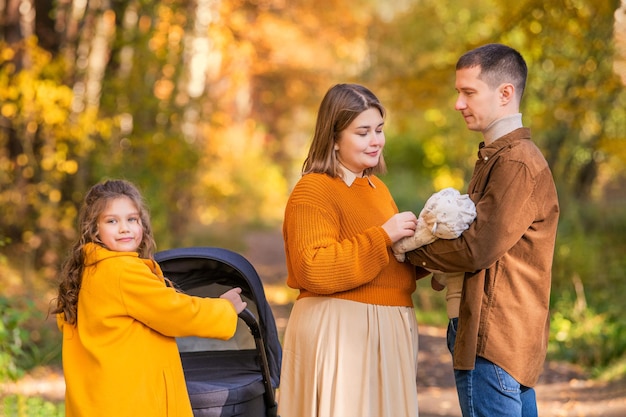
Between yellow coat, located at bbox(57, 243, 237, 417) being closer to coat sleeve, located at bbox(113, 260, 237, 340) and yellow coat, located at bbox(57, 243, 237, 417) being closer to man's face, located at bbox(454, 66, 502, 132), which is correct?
coat sleeve, located at bbox(113, 260, 237, 340)

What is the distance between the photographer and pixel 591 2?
793 cm

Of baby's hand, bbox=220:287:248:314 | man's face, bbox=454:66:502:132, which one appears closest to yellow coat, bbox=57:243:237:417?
baby's hand, bbox=220:287:248:314

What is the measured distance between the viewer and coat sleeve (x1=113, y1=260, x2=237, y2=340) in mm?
3305

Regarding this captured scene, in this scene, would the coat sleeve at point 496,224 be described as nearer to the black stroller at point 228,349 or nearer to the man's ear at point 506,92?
the man's ear at point 506,92

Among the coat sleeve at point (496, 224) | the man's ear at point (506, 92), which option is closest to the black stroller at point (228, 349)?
the coat sleeve at point (496, 224)

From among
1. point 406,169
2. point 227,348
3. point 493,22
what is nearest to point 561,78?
point 493,22

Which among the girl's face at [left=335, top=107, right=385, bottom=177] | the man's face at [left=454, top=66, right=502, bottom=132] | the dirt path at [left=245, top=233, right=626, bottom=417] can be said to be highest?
the man's face at [left=454, top=66, right=502, bottom=132]

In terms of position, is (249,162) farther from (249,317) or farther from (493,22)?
(249,317)

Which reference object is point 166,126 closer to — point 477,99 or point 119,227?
point 119,227

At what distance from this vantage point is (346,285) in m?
3.22

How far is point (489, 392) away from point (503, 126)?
0.97 metres

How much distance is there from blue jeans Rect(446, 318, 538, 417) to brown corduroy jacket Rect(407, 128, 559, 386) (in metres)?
0.03

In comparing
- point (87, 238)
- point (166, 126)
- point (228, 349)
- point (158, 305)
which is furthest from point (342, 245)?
point (166, 126)

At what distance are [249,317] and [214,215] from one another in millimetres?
13538
